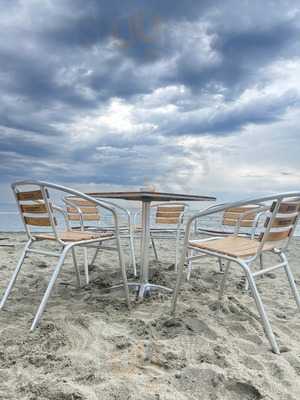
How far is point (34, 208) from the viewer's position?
2.22 meters

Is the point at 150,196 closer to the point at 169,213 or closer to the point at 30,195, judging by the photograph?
the point at 30,195

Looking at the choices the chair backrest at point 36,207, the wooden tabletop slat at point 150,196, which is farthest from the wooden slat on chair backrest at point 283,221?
the chair backrest at point 36,207

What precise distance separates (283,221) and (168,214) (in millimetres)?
2124

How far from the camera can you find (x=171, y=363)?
159 cm

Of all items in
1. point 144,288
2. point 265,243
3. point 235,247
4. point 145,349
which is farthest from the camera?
point 144,288

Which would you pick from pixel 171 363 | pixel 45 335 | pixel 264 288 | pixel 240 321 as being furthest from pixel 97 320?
pixel 264 288

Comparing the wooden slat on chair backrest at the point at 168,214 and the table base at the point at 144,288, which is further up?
the wooden slat on chair backrest at the point at 168,214

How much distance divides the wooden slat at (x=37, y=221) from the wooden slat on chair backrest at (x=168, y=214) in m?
1.97

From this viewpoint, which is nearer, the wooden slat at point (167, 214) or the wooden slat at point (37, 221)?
the wooden slat at point (37, 221)

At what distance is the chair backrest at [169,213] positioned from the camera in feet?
13.0

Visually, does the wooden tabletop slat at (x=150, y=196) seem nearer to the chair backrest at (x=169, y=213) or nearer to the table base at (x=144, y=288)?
the table base at (x=144, y=288)

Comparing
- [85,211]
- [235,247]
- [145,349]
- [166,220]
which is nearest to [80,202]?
[85,211]

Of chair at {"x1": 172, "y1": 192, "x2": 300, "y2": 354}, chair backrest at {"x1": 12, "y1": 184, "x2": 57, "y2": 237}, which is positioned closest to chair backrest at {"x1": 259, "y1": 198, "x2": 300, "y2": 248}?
chair at {"x1": 172, "y1": 192, "x2": 300, "y2": 354}

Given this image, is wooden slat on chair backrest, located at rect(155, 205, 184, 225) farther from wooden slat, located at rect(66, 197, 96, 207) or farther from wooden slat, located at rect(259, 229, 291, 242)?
wooden slat, located at rect(259, 229, 291, 242)
